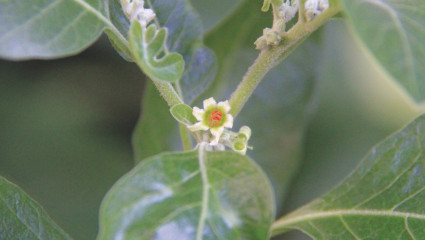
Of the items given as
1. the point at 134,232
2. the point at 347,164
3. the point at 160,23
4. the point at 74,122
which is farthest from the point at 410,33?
the point at 74,122

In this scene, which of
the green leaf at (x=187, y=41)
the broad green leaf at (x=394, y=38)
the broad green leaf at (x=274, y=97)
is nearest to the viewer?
the broad green leaf at (x=394, y=38)

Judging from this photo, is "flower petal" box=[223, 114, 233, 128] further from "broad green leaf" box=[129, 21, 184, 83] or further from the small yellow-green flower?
"broad green leaf" box=[129, 21, 184, 83]

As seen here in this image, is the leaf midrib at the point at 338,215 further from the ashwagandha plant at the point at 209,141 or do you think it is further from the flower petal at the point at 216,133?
the flower petal at the point at 216,133

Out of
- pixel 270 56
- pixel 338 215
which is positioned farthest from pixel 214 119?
pixel 338 215

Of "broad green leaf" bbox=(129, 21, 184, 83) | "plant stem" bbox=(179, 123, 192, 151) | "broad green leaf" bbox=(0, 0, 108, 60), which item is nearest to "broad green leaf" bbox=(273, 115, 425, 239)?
"plant stem" bbox=(179, 123, 192, 151)


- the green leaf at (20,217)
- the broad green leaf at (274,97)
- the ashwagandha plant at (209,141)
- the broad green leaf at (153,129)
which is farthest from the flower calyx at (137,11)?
the broad green leaf at (274,97)

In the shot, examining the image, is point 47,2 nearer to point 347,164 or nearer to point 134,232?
point 134,232
